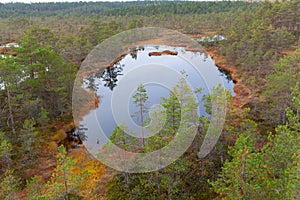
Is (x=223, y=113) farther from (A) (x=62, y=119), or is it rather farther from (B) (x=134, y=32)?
(B) (x=134, y=32)

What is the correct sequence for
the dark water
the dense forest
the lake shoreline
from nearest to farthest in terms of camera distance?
the dense forest, the dark water, the lake shoreline

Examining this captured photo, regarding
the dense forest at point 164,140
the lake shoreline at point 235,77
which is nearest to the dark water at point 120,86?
the lake shoreline at point 235,77

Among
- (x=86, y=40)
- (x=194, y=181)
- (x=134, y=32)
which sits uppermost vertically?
(x=134, y=32)

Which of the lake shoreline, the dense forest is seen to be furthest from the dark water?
the dense forest

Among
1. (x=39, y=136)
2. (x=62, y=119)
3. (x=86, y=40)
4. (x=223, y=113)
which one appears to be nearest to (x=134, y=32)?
(x=86, y=40)

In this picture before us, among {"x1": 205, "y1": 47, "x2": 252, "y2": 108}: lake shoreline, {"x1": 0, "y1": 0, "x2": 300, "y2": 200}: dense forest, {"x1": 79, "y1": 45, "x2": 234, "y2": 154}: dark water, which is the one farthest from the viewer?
{"x1": 205, "y1": 47, "x2": 252, "y2": 108}: lake shoreline

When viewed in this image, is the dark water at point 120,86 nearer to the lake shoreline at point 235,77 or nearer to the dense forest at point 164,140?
the lake shoreline at point 235,77

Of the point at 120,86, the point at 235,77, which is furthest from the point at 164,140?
the point at 235,77

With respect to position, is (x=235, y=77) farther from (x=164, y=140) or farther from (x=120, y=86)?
(x=164, y=140)

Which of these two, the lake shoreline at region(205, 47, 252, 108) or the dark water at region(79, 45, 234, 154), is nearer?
the dark water at region(79, 45, 234, 154)

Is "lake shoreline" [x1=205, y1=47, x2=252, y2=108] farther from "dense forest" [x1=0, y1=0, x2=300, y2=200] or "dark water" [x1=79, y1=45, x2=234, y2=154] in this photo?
"dark water" [x1=79, y1=45, x2=234, y2=154]

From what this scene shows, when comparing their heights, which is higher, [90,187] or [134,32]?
[134,32]
